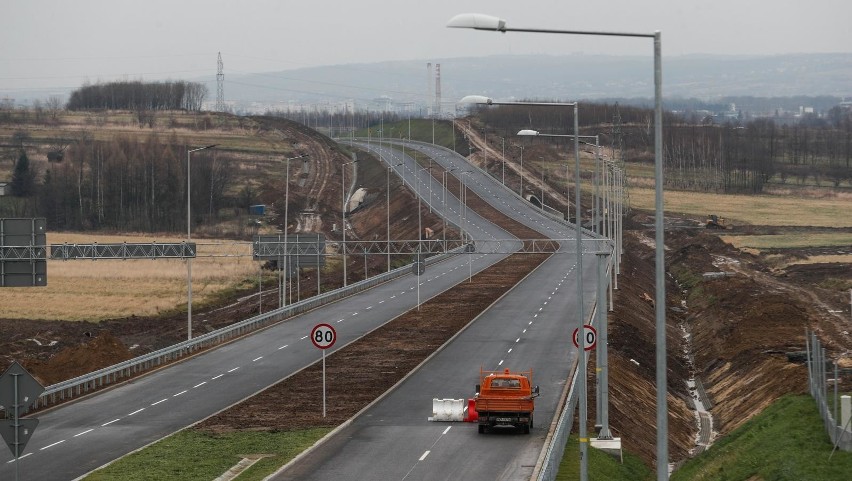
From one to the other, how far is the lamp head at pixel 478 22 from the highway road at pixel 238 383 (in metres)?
24.1

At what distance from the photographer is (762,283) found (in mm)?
102500

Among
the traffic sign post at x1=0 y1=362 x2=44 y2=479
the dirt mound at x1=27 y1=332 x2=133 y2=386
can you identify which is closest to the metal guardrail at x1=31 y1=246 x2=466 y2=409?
the dirt mound at x1=27 y1=332 x2=133 y2=386

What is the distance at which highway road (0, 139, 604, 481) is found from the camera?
42500 millimetres

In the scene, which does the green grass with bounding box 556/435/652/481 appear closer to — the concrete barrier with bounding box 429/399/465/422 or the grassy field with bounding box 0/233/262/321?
the concrete barrier with bounding box 429/399/465/422

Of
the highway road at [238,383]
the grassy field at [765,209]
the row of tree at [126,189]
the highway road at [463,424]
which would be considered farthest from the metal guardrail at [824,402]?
the row of tree at [126,189]

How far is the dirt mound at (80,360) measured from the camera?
63.2 m

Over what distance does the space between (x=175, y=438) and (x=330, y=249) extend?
106m

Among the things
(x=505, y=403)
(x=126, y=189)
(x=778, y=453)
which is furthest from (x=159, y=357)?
(x=126, y=189)

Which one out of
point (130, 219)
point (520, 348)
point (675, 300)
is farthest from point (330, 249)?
point (520, 348)

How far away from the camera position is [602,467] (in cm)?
3931

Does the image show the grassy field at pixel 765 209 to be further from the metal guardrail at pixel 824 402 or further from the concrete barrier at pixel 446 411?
the metal guardrail at pixel 824 402

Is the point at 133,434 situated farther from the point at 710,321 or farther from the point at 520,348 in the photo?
the point at 710,321

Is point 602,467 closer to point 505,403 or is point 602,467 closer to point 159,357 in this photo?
point 505,403

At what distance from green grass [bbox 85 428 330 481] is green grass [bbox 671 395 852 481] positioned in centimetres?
1252
